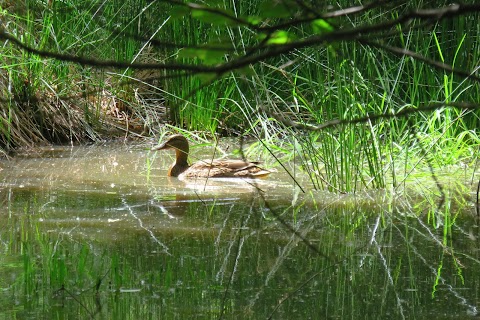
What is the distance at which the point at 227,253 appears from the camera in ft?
12.2

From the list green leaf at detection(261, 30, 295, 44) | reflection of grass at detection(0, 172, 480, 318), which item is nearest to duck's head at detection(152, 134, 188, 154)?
reflection of grass at detection(0, 172, 480, 318)

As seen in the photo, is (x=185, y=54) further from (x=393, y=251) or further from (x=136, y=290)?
(x=393, y=251)

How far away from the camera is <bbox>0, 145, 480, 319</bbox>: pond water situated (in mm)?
2975

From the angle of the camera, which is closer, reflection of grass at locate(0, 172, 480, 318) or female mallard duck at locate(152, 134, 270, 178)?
reflection of grass at locate(0, 172, 480, 318)

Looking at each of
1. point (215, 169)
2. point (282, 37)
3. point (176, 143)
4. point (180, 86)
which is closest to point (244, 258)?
point (282, 37)

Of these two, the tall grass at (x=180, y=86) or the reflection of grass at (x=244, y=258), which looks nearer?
the reflection of grass at (x=244, y=258)

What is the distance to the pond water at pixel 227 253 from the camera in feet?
9.76

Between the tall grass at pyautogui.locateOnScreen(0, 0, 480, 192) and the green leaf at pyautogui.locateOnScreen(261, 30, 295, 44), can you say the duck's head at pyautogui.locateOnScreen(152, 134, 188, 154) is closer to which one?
the tall grass at pyautogui.locateOnScreen(0, 0, 480, 192)

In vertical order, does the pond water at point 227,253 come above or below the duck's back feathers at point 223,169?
below

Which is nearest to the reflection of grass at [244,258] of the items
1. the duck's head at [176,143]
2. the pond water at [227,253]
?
the pond water at [227,253]

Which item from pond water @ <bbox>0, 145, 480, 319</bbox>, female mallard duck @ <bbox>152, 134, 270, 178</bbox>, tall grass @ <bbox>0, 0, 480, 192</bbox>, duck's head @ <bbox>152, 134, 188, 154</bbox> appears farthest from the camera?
duck's head @ <bbox>152, 134, 188, 154</bbox>

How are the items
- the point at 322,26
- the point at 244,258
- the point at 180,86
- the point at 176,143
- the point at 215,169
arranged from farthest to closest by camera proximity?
the point at 180,86
the point at 176,143
the point at 215,169
the point at 244,258
the point at 322,26

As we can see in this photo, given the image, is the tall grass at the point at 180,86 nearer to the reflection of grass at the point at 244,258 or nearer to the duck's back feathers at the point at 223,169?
the duck's back feathers at the point at 223,169

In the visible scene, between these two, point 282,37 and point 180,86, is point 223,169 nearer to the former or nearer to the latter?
point 180,86
